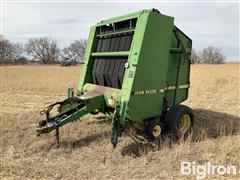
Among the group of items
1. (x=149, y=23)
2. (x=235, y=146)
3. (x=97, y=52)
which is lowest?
(x=235, y=146)

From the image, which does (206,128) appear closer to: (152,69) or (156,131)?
(156,131)

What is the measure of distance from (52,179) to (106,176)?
0.74 metres

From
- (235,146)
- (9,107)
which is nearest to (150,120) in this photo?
(235,146)

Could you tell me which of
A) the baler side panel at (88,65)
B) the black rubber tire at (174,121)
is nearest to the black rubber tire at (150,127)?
the black rubber tire at (174,121)

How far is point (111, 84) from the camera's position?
19.6 ft

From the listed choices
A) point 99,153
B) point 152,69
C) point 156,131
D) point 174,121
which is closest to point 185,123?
point 174,121

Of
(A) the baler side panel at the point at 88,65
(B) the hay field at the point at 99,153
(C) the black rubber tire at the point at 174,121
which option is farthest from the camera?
(A) the baler side panel at the point at 88,65

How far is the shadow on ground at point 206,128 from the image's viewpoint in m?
5.20

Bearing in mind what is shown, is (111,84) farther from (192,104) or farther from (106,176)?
(192,104)

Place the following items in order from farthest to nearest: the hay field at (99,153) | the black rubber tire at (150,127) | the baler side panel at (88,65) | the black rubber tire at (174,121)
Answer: the baler side panel at (88,65) < the black rubber tire at (174,121) < the black rubber tire at (150,127) < the hay field at (99,153)

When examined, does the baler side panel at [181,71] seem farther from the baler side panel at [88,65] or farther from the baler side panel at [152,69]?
the baler side panel at [88,65]

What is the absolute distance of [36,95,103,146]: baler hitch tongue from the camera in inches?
201

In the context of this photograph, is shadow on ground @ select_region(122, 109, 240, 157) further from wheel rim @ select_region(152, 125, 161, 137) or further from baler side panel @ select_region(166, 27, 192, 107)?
baler side panel @ select_region(166, 27, 192, 107)

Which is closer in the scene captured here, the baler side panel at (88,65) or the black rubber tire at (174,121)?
the black rubber tire at (174,121)
